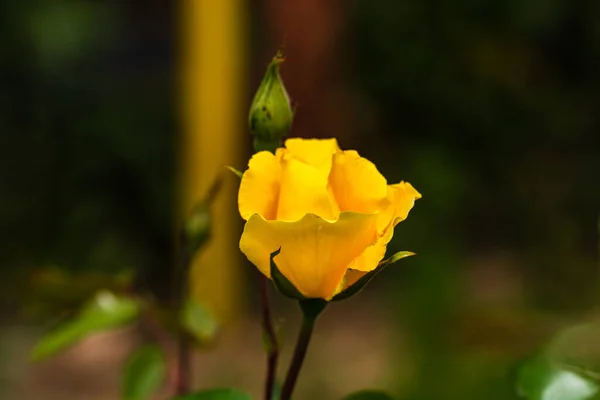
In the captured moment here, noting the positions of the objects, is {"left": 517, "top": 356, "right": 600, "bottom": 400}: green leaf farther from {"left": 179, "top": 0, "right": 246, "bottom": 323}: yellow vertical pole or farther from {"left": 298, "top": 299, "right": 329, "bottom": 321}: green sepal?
{"left": 179, "top": 0, "right": 246, "bottom": 323}: yellow vertical pole

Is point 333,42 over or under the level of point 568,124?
over

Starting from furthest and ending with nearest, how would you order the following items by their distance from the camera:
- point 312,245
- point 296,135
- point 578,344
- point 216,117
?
point 216,117, point 296,135, point 578,344, point 312,245

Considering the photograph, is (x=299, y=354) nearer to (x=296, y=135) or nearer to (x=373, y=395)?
(x=373, y=395)

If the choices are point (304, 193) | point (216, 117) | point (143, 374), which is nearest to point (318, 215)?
point (304, 193)

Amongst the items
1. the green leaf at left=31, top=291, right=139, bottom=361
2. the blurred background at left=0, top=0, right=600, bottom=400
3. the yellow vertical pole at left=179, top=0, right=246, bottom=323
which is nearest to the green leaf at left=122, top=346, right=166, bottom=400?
the green leaf at left=31, top=291, right=139, bottom=361

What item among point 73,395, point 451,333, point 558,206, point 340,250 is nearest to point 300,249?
point 340,250

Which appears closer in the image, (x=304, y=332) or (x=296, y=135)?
(x=304, y=332)

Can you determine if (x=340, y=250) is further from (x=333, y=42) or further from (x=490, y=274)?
(x=490, y=274)

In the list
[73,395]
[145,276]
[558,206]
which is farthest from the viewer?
[558,206]
